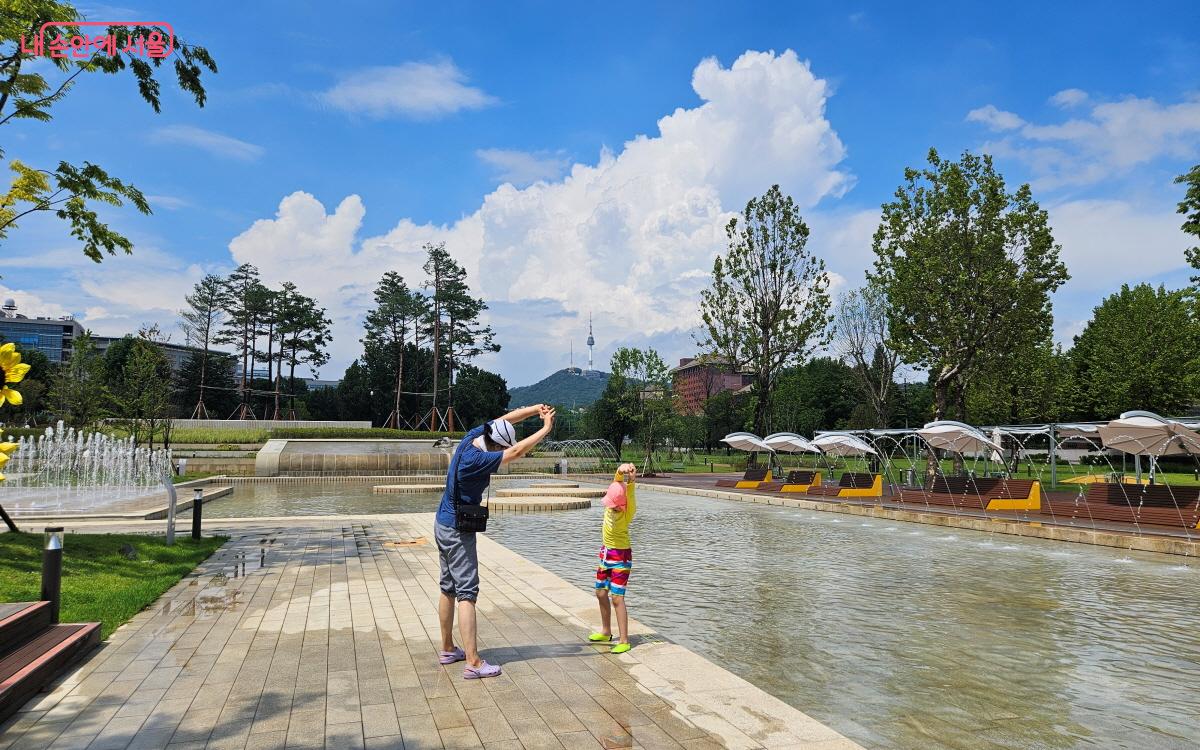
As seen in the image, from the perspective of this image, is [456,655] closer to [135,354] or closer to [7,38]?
[7,38]

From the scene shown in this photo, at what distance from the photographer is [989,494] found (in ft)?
69.5

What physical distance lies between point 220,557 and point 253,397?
70.0 metres

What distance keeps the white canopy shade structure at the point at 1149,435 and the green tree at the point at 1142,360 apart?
26.3 metres

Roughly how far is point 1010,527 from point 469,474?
16311mm

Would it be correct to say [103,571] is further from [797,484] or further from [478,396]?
[478,396]

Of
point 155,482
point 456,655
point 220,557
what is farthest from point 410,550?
point 155,482

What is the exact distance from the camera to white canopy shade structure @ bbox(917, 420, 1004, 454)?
73.7ft

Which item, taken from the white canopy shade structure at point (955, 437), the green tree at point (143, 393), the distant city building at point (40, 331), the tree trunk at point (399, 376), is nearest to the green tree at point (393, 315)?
the tree trunk at point (399, 376)

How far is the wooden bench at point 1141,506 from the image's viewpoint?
16.2 metres

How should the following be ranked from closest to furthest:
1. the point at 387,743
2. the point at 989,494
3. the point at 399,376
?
the point at 387,743
the point at 989,494
the point at 399,376

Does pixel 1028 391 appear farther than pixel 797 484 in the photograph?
Yes

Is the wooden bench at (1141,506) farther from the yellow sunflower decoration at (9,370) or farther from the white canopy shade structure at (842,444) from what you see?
the yellow sunflower decoration at (9,370)

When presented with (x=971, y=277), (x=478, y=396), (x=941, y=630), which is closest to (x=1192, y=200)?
(x=971, y=277)

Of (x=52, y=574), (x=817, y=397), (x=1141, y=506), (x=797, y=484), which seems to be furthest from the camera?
(x=817, y=397)
